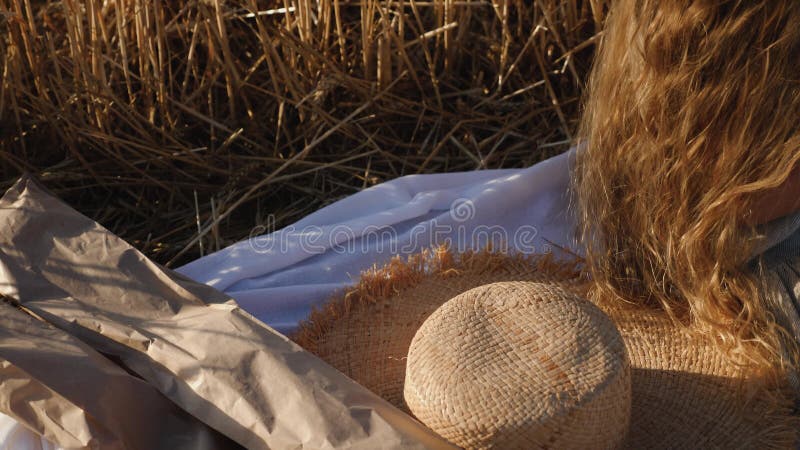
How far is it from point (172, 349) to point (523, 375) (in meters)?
0.36

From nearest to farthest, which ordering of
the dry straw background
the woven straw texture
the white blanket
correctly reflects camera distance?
the woven straw texture
the white blanket
the dry straw background

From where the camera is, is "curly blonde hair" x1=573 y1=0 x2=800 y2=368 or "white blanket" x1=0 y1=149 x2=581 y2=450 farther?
"white blanket" x1=0 y1=149 x2=581 y2=450

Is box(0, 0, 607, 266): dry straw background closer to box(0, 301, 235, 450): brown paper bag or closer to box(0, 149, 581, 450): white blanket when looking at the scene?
box(0, 149, 581, 450): white blanket

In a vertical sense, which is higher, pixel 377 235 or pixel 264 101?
pixel 264 101

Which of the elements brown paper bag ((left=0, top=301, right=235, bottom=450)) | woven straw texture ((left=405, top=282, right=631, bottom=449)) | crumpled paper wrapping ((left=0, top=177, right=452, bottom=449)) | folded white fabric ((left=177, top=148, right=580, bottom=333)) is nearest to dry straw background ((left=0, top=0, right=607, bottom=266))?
folded white fabric ((left=177, top=148, right=580, bottom=333))

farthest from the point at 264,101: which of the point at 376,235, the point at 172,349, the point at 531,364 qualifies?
the point at 531,364

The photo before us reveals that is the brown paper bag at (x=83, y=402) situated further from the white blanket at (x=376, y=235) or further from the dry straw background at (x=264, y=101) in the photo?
the dry straw background at (x=264, y=101)

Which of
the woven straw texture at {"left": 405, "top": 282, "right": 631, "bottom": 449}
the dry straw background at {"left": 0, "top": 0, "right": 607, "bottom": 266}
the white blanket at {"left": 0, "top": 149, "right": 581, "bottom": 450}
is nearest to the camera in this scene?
the woven straw texture at {"left": 405, "top": 282, "right": 631, "bottom": 449}

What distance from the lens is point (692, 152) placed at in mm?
991

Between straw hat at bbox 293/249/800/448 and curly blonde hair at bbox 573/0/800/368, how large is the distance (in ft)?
0.18

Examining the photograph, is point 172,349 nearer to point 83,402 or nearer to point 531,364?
point 83,402

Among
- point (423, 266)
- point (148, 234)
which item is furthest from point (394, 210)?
point (148, 234)

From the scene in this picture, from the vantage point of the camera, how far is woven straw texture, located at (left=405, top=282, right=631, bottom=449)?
830mm

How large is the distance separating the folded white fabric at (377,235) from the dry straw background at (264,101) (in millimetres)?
199
